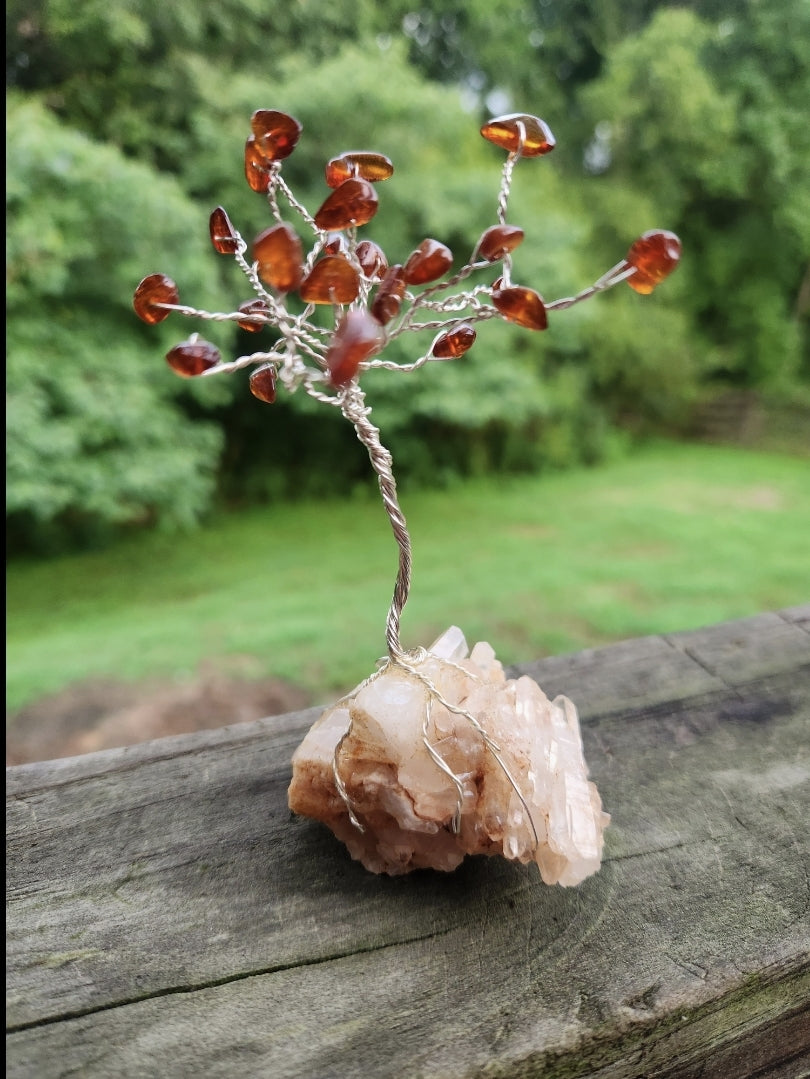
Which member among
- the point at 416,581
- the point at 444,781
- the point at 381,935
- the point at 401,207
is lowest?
the point at 416,581

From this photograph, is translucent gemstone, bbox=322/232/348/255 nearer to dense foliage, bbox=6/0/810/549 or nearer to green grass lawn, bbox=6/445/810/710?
green grass lawn, bbox=6/445/810/710

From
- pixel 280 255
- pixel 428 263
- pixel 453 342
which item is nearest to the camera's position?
pixel 280 255

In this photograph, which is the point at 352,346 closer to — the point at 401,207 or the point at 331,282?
the point at 331,282

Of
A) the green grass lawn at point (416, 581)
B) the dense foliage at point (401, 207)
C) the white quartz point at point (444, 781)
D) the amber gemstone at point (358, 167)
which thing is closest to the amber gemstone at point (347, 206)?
the amber gemstone at point (358, 167)

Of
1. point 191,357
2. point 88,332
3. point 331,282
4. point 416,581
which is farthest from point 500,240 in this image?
point 88,332

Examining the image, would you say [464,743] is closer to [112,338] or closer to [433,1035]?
[433,1035]

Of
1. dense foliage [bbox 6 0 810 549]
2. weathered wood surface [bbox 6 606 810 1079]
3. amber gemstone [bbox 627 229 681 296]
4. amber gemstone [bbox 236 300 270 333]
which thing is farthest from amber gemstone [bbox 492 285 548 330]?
dense foliage [bbox 6 0 810 549]
